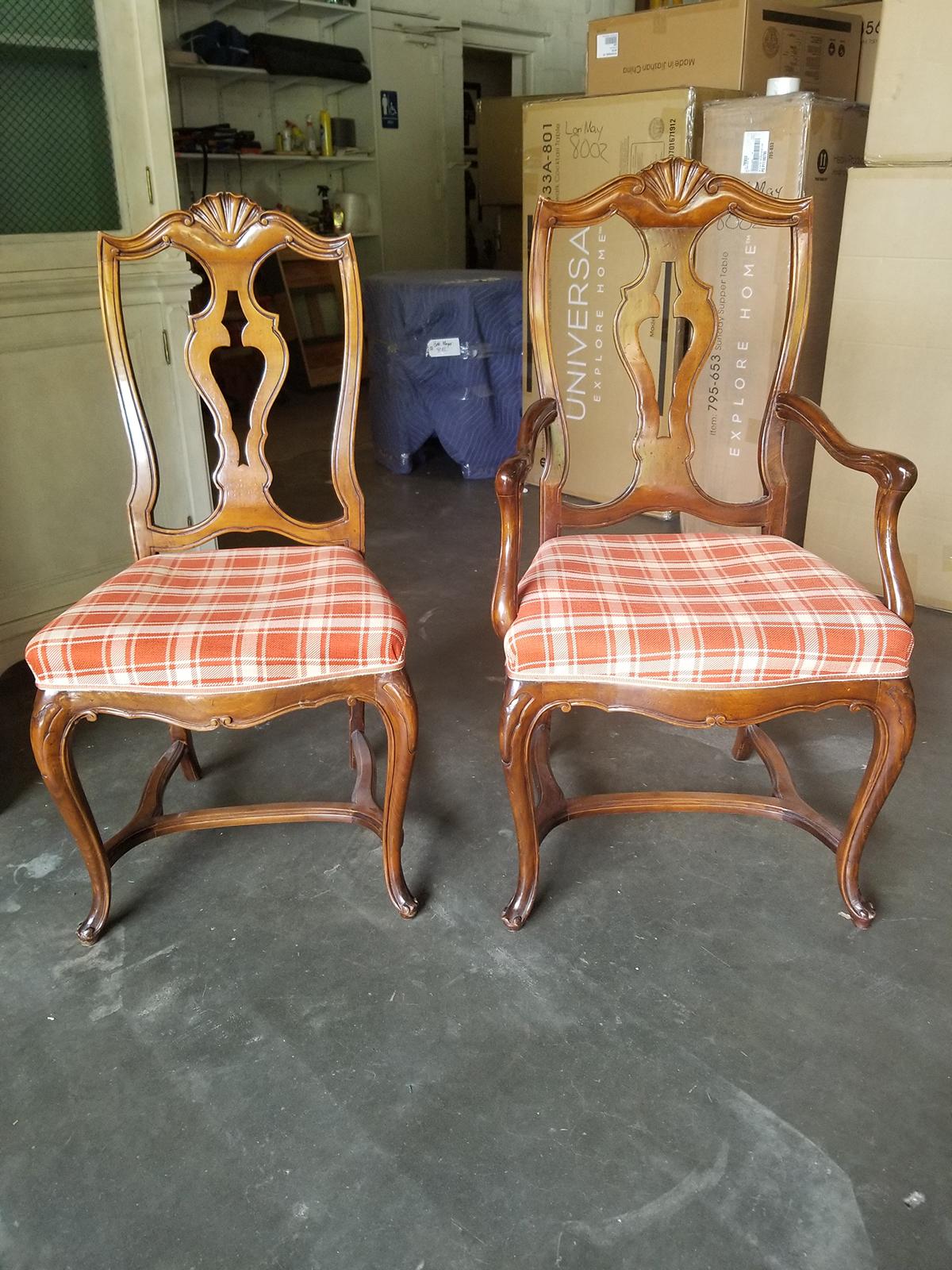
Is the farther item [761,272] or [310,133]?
[310,133]

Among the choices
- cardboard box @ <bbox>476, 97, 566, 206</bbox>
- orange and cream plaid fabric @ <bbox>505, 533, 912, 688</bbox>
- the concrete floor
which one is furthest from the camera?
cardboard box @ <bbox>476, 97, 566, 206</bbox>

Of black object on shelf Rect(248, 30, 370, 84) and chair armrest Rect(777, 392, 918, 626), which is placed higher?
black object on shelf Rect(248, 30, 370, 84)

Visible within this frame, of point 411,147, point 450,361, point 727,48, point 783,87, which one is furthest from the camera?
point 411,147

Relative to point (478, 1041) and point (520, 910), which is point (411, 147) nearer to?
point (520, 910)

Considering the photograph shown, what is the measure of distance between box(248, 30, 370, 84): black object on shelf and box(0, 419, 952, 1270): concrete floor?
481 cm

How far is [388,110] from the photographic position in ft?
19.7

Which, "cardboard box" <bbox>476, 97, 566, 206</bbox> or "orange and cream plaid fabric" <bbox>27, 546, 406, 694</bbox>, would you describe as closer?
"orange and cream plaid fabric" <bbox>27, 546, 406, 694</bbox>

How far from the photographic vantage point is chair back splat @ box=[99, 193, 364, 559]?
1.53 meters

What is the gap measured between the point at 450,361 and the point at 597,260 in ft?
2.41

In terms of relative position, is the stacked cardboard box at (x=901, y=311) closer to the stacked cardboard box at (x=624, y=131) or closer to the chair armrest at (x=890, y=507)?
the stacked cardboard box at (x=624, y=131)

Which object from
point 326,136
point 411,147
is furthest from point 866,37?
point 411,147

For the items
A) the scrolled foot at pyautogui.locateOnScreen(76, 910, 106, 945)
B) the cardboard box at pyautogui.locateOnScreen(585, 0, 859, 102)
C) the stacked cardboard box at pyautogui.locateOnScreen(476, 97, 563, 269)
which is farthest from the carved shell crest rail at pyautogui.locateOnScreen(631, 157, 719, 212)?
the stacked cardboard box at pyautogui.locateOnScreen(476, 97, 563, 269)

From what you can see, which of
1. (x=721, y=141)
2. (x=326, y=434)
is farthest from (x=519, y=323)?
(x=326, y=434)

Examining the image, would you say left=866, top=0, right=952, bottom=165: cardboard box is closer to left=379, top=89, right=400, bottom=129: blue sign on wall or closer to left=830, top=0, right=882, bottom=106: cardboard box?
left=830, top=0, right=882, bottom=106: cardboard box
